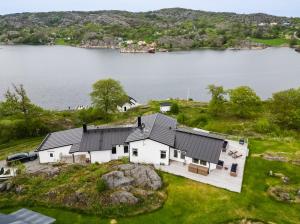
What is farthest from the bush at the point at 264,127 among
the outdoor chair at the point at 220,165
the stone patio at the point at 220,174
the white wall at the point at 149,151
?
the white wall at the point at 149,151

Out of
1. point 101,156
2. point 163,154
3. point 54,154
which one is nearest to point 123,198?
point 163,154

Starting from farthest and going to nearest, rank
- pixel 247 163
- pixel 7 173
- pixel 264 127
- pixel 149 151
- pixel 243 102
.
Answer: pixel 243 102 → pixel 264 127 → pixel 247 163 → pixel 7 173 → pixel 149 151

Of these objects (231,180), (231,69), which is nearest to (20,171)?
(231,180)

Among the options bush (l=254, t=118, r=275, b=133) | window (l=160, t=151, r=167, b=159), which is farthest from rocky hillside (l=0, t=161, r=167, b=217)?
bush (l=254, t=118, r=275, b=133)

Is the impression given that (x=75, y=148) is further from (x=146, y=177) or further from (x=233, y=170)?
(x=233, y=170)

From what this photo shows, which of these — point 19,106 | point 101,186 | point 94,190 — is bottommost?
point 94,190

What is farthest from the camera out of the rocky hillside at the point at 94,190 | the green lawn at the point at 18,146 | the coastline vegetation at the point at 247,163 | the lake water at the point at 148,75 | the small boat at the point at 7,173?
the lake water at the point at 148,75

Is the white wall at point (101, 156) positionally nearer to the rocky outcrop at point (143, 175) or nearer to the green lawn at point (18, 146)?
the rocky outcrop at point (143, 175)
